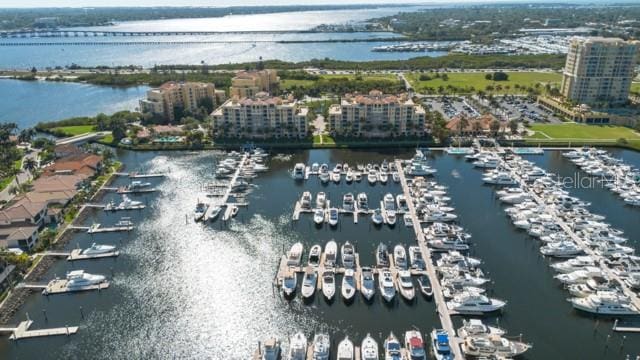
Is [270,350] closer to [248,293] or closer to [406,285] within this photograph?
[248,293]

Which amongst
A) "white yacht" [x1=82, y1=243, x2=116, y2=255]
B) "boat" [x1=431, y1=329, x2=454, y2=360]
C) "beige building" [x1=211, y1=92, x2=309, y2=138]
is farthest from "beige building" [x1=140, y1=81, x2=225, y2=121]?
"boat" [x1=431, y1=329, x2=454, y2=360]

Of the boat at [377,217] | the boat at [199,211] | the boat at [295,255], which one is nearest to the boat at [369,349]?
the boat at [295,255]

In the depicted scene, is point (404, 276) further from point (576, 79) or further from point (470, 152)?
point (576, 79)

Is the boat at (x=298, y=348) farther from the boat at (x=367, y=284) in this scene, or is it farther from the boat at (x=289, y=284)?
the boat at (x=367, y=284)

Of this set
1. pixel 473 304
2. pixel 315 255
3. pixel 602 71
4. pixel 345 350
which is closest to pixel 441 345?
pixel 473 304

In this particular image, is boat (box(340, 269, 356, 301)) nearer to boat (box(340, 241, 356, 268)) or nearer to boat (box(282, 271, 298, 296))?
boat (box(340, 241, 356, 268))

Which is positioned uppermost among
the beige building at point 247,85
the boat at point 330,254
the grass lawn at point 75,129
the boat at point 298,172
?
the beige building at point 247,85
